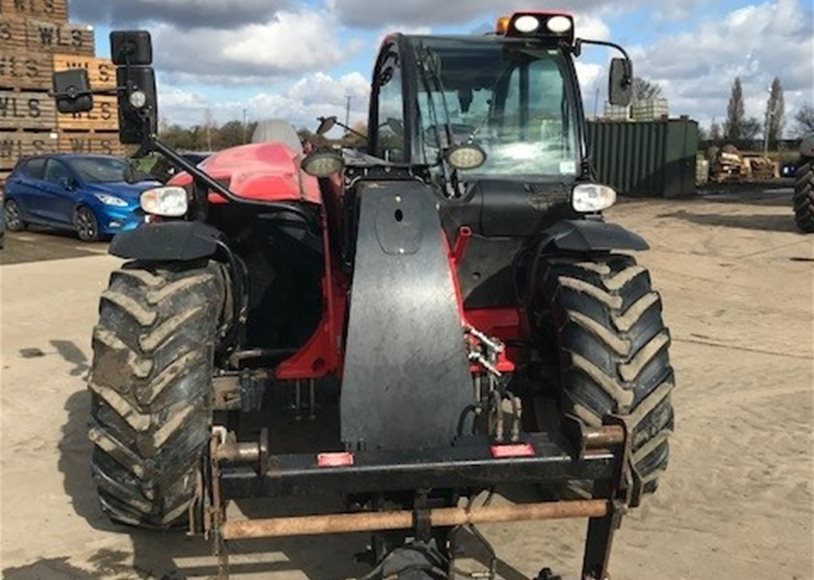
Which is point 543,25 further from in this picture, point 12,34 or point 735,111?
point 735,111

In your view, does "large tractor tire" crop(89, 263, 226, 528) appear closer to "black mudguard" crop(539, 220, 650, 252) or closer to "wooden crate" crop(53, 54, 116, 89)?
"black mudguard" crop(539, 220, 650, 252)

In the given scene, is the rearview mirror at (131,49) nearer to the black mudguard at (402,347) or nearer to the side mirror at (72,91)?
the side mirror at (72,91)

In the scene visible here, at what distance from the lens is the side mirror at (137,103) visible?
3.75 metres

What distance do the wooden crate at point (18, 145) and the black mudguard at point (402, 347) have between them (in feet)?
54.9

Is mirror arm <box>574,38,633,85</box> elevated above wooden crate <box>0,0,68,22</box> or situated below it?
below

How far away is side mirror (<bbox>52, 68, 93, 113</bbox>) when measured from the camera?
3.89 metres

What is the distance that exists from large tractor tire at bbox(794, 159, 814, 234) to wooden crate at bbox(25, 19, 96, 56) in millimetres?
14362

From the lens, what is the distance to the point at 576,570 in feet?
12.3

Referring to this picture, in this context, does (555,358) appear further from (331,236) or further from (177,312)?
(177,312)

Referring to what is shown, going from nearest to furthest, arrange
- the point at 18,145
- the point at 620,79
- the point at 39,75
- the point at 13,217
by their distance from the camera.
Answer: the point at 620,79, the point at 13,217, the point at 39,75, the point at 18,145

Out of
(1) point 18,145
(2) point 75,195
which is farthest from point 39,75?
(2) point 75,195

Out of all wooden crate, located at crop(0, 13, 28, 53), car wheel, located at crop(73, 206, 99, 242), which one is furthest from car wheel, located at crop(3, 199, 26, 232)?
wooden crate, located at crop(0, 13, 28, 53)

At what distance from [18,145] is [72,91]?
50.9 ft

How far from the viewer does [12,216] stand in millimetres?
15875
